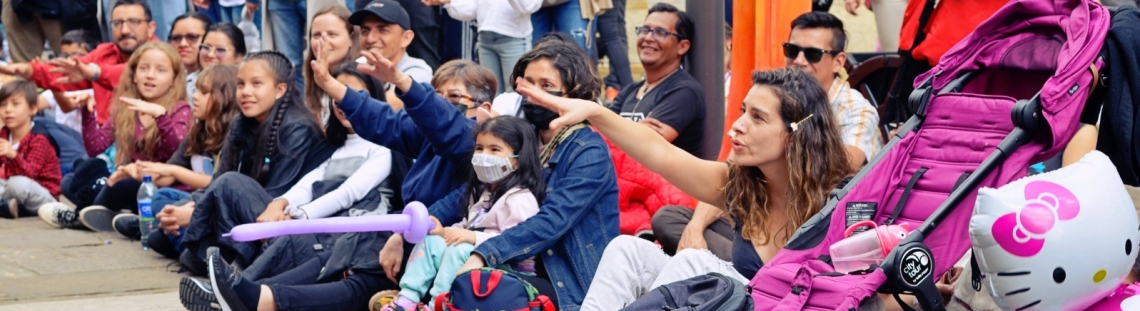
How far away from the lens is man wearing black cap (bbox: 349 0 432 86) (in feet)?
21.6

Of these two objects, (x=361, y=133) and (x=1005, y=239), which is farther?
(x=361, y=133)

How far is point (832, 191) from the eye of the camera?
144 inches

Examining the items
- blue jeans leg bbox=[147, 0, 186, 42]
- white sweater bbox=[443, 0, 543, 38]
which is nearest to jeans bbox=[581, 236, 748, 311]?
white sweater bbox=[443, 0, 543, 38]

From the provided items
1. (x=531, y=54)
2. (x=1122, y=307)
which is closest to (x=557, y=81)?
(x=531, y=54)

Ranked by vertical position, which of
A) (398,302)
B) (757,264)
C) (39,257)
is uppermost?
(757,264)

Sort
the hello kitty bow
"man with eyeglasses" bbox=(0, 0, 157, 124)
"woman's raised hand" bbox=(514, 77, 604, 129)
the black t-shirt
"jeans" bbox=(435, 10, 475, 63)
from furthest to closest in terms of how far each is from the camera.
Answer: "man with eyeglasses" bbox=(0, 0, 157, 124) → "jeans" bbox=(435, 10, 475, 63) → the black t-shirt → "woman's raised hand" bbox=(514, 77, 604, 129) → the hello kitty bow

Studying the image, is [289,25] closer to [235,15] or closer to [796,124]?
[235,15]

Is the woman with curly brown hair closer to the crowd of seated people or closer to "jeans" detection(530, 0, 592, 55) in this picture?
the crowd of seated people

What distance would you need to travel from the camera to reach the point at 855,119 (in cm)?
510

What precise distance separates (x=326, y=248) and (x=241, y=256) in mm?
504

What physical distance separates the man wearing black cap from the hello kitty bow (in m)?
3.91

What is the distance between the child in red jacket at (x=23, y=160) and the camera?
8.12 metres

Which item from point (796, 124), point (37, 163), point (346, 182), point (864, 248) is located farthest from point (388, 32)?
point (864, 248)

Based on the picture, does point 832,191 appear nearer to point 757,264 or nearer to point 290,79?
point 757,264
